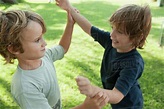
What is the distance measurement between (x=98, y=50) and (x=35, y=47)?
140 inches

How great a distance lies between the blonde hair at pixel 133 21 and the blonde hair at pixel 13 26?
1.81 ft

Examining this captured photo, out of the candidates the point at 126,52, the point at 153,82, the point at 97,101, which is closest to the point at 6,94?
the point at 153,82

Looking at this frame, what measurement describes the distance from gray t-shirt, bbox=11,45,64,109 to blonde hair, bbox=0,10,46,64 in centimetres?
14

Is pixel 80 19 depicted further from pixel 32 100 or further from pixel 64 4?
pixel 32 100

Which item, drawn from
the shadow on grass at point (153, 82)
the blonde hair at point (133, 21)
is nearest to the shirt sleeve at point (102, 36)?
the blonde hair at point (133, 21)

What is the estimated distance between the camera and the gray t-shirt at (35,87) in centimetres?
141

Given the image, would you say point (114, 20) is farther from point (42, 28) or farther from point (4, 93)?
point (4, 93)

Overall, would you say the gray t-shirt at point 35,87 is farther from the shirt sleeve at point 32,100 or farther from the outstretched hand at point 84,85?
the outstretched hand at point 84,85

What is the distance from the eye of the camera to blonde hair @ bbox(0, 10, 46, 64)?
1423 mm

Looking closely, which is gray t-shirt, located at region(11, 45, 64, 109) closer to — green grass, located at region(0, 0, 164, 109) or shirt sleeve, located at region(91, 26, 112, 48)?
shirt sleeve, located at region(91, 26, 112, 48)

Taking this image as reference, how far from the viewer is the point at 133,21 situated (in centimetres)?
181

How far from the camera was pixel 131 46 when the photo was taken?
1881 millimetres

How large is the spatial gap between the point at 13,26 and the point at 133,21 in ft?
2.58

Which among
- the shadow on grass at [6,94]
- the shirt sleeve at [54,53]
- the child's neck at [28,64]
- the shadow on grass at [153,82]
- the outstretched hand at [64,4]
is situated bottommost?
the shadow on grass at [153,82]
